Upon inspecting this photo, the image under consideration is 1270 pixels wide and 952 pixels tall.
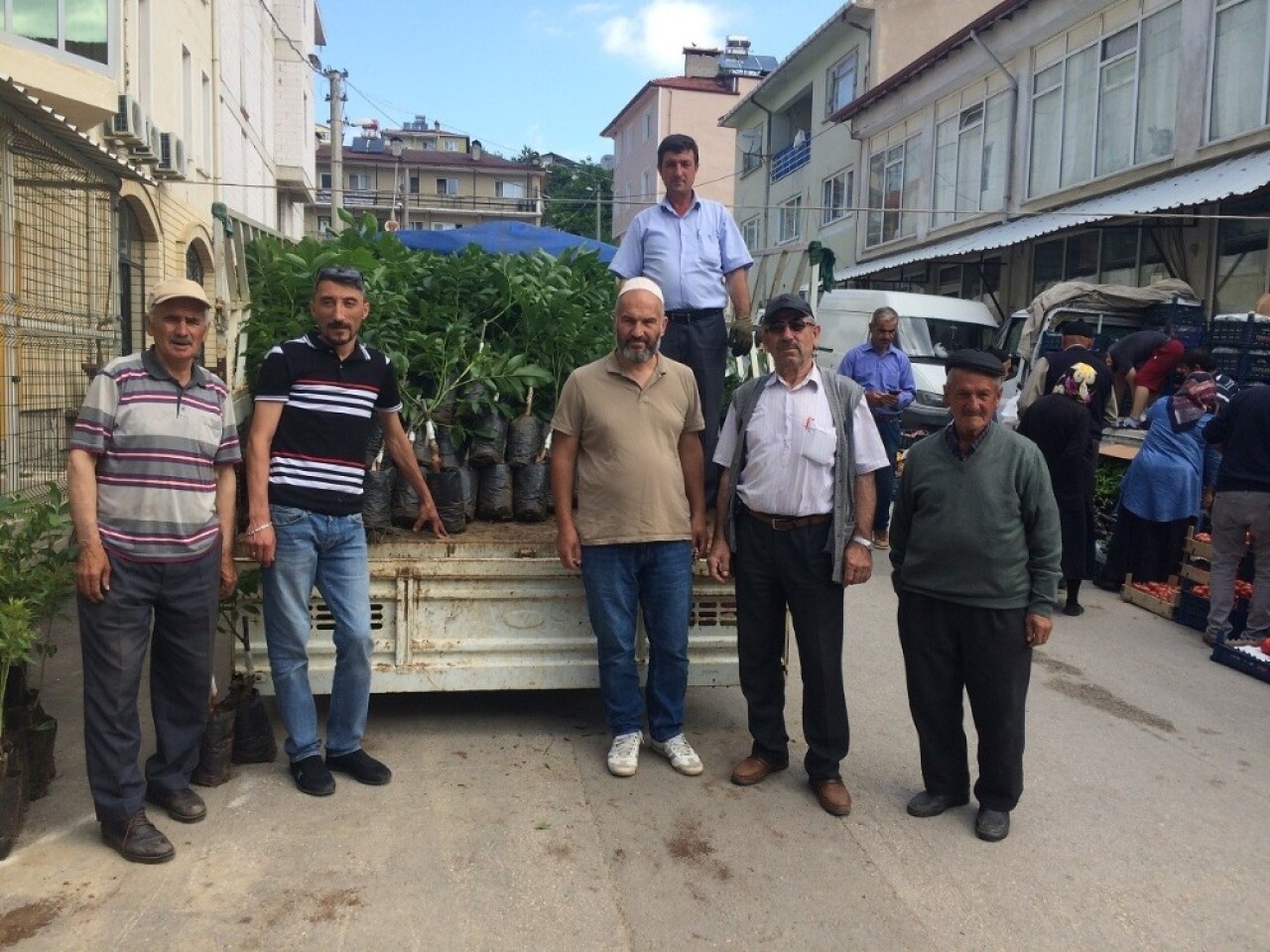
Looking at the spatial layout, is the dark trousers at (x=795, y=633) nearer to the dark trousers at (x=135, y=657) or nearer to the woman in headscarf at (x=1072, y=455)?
the dark trousers at (x=135, y=657)

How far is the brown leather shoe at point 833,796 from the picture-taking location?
4199 millimetres

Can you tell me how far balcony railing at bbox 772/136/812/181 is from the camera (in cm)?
3108

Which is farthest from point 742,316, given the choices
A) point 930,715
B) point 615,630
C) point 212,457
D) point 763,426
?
point 212,457

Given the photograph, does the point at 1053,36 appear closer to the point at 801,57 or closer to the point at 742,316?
the point at 801,57

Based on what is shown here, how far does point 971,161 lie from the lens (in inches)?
844

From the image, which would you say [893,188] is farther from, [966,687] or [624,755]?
[624,755]

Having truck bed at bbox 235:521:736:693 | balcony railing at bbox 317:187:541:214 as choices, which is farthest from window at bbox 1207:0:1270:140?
balcony railing at bbox 317:187:541:214

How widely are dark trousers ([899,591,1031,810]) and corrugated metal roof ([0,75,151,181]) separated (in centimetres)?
445

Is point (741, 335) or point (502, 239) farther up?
point (502, 239)

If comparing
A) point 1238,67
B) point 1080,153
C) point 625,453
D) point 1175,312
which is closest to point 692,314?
point 625,453

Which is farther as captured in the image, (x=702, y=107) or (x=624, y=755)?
(x=702, y=107)

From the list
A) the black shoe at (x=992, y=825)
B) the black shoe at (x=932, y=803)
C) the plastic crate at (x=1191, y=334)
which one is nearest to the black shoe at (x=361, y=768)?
the black shoe at (x=932, y=803)

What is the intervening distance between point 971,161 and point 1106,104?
4520 millimetres

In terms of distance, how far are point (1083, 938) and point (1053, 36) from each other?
18.6 meters
